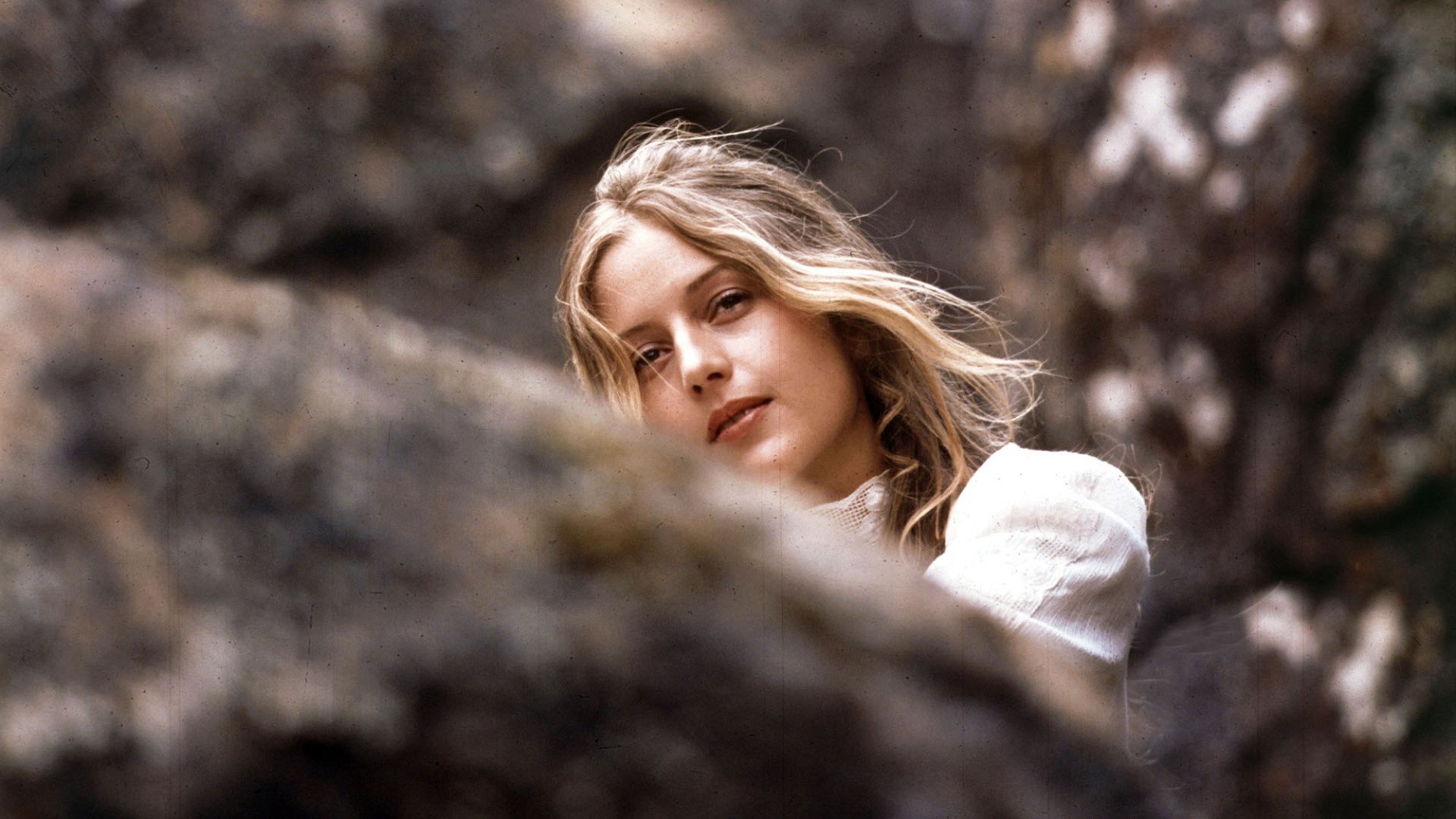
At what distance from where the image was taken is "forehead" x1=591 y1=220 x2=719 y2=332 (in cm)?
71

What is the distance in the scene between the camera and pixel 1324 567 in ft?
2.40

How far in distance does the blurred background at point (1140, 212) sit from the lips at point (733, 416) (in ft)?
0.37

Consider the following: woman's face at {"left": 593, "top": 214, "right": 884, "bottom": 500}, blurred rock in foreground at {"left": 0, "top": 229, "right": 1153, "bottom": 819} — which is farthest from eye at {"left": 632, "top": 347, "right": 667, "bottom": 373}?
blurred rock in foreground at {"left": 0, "top": 229, "right": 1153, "bottom": 819}

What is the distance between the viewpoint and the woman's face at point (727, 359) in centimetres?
69

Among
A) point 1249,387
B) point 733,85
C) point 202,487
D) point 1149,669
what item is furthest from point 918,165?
point 202,487

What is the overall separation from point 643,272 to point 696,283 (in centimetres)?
3

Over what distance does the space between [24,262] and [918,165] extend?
0.51m

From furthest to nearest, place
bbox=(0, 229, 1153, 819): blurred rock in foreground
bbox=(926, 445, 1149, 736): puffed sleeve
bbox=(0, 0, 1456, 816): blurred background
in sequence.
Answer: bbox=(0, 0, 1456, 816): blurred background < bbox=(926, 445, 1149, 736): puffed sleeve < bbox=(0, 229, 1153, 819): blurred rock in foreground

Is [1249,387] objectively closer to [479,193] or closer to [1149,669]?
[1149,669]

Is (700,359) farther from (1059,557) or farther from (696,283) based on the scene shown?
(1059,557)

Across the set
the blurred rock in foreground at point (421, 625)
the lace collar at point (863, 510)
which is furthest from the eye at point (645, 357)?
the blurred rock in foreground at point (421, 625)

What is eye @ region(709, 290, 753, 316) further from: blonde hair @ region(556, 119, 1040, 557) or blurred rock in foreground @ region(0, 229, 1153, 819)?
blurred rock in foreground @ region(0, 229, 1153, 819)

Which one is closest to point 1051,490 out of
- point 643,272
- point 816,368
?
point 816,368

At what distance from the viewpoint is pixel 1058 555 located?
24.2 inches
